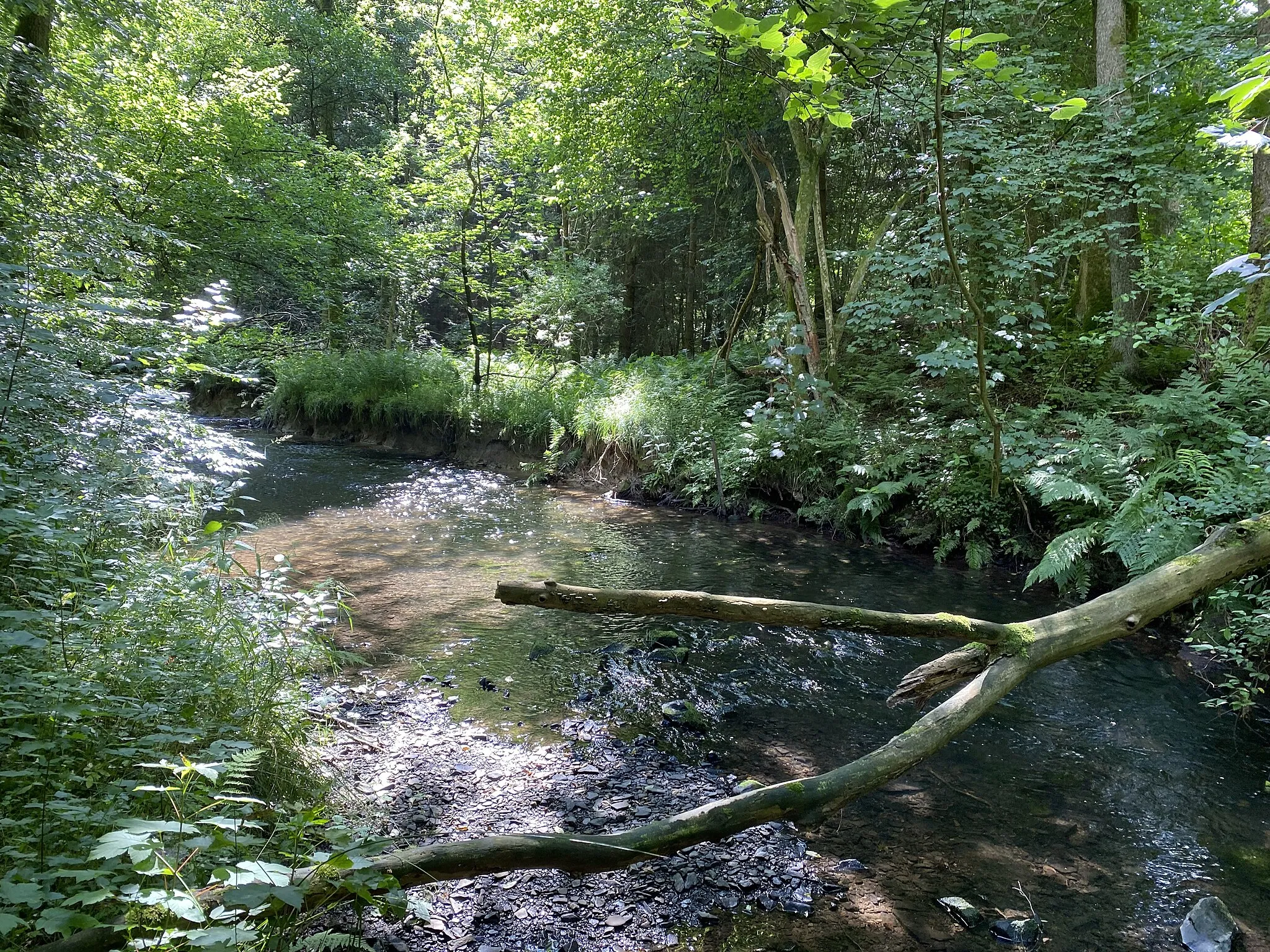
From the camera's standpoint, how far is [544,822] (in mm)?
3408

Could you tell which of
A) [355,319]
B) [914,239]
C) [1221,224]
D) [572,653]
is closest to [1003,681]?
[572,653]

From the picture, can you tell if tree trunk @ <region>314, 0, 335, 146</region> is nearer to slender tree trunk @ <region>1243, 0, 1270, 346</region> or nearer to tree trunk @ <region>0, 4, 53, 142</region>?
tree trunk @ <region>0, 4, 53, 142</region>

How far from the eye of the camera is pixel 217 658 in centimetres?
325

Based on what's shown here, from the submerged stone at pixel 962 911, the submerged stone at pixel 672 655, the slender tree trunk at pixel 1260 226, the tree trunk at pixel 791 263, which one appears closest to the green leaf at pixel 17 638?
the submerged stone at pixel 962 911

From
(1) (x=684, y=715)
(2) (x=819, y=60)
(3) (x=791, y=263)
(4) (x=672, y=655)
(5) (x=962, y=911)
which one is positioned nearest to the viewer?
(2) (x=819, y=60)

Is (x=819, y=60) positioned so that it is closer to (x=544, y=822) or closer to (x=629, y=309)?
(x=544, y=822)

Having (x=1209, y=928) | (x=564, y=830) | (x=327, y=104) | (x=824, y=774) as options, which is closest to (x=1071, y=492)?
(x=1209, y=928)

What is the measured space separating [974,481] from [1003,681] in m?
5.79

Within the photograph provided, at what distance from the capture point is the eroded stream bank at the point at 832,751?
2.95 meters

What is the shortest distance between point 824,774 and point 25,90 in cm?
904

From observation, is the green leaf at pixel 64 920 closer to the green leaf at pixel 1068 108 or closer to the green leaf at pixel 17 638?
the green leaf at pixel 17 638

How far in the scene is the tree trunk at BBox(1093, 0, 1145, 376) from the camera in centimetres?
795

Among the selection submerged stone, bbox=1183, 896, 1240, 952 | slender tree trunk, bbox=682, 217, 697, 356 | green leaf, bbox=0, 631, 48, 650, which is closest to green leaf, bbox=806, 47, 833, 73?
green leaf, bbox=0, 631, 48, 650

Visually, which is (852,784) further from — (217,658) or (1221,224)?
(1221,224)
